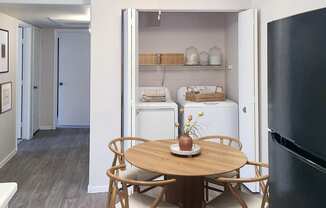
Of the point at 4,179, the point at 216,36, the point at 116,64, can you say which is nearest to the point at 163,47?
the point at 216,36

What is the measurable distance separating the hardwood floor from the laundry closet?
95cm

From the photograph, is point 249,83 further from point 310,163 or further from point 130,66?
point 310,163

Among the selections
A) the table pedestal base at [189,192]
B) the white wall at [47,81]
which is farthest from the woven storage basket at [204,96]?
the white wall at [47,81]

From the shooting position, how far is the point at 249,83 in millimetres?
3607

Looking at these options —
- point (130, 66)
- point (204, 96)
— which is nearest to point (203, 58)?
point (204, 96)

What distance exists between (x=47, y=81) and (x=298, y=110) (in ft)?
23.2

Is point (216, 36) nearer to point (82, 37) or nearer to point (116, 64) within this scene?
point (116, 64)

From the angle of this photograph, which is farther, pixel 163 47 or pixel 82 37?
pixel 82 37

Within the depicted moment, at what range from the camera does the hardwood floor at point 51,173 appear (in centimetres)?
343

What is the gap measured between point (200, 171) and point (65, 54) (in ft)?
20.6

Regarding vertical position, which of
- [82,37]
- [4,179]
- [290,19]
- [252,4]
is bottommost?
[4,179]

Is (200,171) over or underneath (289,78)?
underneath

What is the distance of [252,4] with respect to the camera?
12.3 ft

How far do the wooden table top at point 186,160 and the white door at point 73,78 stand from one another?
517 centimetres
